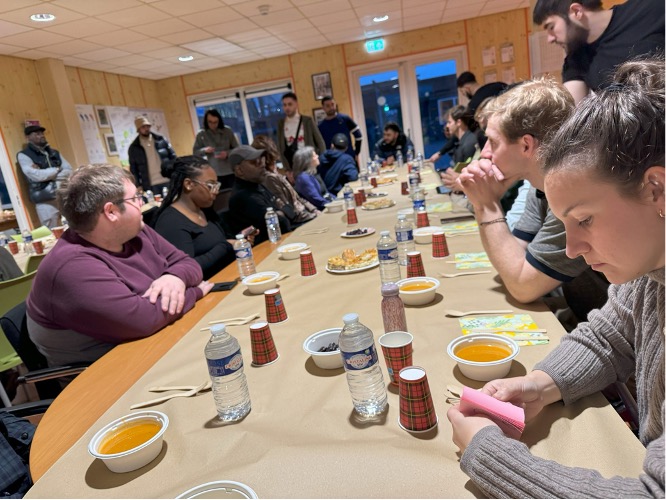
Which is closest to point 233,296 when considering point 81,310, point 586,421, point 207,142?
point 81,310

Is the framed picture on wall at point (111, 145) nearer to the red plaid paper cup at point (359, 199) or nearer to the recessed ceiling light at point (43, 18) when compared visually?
the recessed ceiling light at point (43, 18)

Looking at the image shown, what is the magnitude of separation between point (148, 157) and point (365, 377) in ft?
23.5

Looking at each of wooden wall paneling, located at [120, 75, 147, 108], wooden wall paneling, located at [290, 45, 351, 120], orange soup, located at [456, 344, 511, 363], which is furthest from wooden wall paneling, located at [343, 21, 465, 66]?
orange soup, located at [456, 344, 511, 363]

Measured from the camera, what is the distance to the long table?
764 millimetres

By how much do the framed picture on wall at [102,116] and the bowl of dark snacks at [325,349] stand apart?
7.75 m

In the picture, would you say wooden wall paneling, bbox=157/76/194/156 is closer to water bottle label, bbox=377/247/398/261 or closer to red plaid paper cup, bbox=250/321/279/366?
water bottle label, bbox=377/247/398/261

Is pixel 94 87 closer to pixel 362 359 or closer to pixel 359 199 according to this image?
pixel 359 199

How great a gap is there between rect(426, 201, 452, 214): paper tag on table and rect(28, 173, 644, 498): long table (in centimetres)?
134

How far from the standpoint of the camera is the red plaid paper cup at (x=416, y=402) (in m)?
0.85

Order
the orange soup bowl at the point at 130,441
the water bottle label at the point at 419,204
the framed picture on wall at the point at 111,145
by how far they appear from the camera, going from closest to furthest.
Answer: the orange soup bowl at the point at 130,441
the water bottle label at the point at 419,204
the framed picture on wall at the point at 111,145

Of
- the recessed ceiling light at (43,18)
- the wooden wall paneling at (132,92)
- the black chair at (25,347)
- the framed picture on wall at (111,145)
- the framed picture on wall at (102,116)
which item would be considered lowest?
the black chair at (25,347)

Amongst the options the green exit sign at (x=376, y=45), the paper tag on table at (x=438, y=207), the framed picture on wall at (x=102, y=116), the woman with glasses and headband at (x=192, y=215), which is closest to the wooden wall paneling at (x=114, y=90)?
the framed picture on wall at (x=102, y=116)

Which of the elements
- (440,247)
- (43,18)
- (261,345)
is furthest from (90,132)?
(261,345)

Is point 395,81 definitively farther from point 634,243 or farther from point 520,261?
point 634,243
